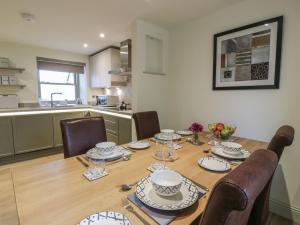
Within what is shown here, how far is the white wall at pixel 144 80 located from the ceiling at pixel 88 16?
137 millimetres

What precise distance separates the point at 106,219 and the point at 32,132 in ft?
11.0

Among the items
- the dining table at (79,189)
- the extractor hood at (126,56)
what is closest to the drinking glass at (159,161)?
the dining table at (79,189)

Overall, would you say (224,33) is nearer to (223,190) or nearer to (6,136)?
(223,190)

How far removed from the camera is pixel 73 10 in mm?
2207

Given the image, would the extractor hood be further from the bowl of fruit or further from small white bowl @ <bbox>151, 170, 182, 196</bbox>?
small white bowl @ <bbox>151, 170, 182, 196</bbox>

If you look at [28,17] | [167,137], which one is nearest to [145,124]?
[167,137]

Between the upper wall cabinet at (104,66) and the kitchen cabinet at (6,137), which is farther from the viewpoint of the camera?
the upper wall cabinet at (104,66)

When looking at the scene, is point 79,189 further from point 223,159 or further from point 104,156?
point 223,159

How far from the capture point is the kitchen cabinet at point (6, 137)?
2.96m

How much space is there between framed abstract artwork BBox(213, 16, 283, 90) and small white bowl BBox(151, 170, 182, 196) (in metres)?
1.57

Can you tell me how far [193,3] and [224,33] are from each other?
0.52 meters

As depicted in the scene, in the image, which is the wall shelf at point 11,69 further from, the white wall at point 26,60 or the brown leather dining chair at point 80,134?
the brown leather dining chair at point 80,134

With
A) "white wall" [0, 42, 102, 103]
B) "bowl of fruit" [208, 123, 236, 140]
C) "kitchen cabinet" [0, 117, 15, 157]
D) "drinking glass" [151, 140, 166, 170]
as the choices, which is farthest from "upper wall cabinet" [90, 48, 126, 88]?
"drinking glass" [151, 140, 166, 170]

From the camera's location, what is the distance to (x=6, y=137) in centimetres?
301
